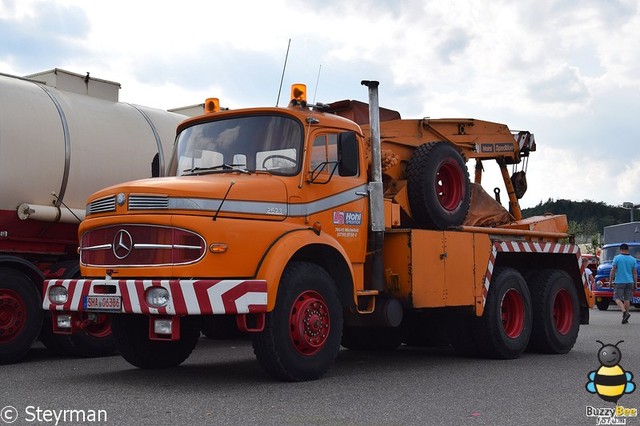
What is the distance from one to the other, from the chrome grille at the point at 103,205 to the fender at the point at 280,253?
149cm

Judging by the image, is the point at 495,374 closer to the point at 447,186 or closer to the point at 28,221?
the point at 447,186

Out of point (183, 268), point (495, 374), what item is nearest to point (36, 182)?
point (183, 268)

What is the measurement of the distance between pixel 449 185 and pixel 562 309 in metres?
3.08

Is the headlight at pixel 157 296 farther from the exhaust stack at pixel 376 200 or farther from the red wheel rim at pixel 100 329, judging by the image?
the red wheel rim at pixel 100 329

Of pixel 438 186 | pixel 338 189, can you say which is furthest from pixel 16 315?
pixel 438 186

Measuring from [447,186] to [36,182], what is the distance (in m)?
5.03

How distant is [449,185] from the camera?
10336mm

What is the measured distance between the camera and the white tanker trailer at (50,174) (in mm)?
9867

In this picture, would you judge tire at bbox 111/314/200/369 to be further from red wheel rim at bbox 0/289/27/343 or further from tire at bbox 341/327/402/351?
tire at bbox 341/327/402/351

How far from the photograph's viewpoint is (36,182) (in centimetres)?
1013

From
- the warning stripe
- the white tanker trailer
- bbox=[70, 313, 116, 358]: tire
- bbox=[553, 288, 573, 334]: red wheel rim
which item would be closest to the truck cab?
the warning stripe

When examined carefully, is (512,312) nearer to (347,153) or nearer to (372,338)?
(372,338)

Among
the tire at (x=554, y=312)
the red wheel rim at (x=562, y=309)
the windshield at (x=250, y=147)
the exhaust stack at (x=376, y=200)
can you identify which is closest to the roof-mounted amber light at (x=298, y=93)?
the windshield at (x=250, y=147)

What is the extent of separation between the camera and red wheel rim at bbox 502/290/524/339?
35.6ft
